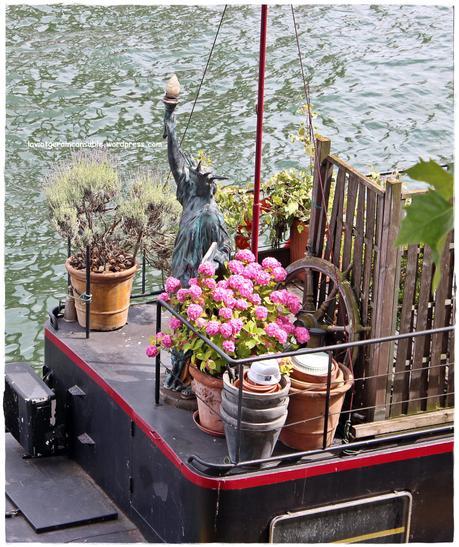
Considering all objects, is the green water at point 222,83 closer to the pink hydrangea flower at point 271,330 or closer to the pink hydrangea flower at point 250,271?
the pink hydrangea flower at point 250,271

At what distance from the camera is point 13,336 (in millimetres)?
14578

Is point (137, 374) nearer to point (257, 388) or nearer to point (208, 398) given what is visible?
point (208, 398)

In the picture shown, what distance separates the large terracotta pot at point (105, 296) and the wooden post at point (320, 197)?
1508 mm

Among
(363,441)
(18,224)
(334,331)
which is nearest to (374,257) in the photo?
(334,331)

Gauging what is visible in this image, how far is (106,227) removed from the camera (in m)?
10.4

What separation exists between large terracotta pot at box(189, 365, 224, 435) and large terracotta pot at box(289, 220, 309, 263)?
2190 millimetres

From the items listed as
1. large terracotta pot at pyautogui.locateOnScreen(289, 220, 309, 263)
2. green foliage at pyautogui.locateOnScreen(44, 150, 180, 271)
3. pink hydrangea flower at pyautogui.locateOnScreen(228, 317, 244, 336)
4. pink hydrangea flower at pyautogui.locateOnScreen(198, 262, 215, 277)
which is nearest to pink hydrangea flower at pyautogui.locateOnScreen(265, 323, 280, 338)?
pink hydrangea flower at pyautogui.locateOnScreen(228, 317, 244, 336)

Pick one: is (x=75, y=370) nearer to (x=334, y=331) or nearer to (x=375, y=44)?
(x=334, y=331)

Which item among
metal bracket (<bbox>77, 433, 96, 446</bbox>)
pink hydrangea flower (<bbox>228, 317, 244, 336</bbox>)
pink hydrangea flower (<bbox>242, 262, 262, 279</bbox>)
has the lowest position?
metal bracket (<bbox>77, 433, 96, 446</bbox>)

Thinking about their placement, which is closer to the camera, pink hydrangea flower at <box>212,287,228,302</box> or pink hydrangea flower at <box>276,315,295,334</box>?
pink hydrangea flower at <box>212,287,228,302</box>

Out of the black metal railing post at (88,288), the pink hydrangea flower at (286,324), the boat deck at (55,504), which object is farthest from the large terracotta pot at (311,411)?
the black metal railing post at (88,288)

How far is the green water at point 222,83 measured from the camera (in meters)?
18.4

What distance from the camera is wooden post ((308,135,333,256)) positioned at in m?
9.22

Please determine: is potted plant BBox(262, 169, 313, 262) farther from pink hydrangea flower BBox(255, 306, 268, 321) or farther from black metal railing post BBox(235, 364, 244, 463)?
black metal railing post BBox(235, 364, 244, 463)
